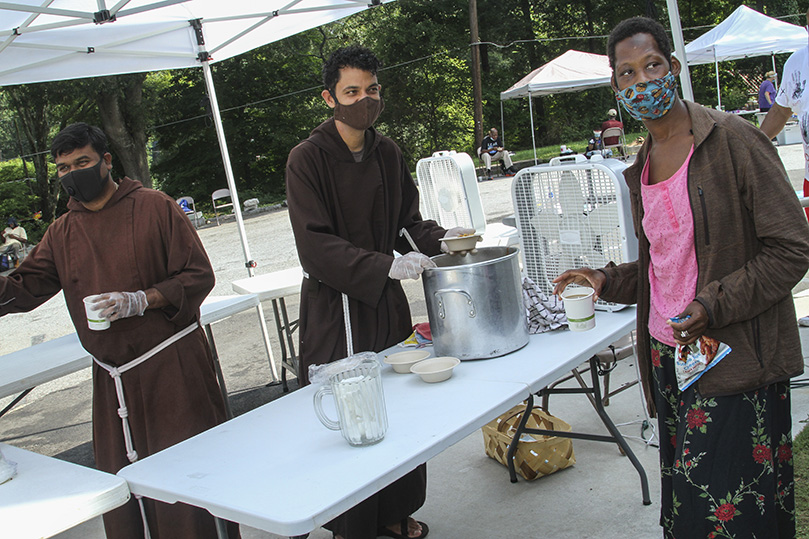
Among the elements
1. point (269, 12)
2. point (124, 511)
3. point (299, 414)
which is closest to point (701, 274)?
point (299, 414)

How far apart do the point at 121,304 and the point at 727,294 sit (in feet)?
6.33

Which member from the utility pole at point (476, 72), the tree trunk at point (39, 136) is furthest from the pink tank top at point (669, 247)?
the tree trunk at point (39, 136)

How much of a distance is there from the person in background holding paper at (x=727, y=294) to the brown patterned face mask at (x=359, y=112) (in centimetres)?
99

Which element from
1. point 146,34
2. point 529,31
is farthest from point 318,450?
point 529,31

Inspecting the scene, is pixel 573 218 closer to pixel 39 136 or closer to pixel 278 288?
pixel 278 288

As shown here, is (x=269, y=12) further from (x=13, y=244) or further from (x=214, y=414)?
(x=13, y=244)

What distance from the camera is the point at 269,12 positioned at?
17.6 feet

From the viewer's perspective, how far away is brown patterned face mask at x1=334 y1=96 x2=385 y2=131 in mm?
2547

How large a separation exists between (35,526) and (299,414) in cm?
78

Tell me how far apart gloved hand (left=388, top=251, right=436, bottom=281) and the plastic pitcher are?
1.57 feet

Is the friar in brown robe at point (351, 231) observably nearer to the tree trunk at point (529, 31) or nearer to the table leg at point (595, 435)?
the table leg at point (595, 435)

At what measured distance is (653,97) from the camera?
188 centimetres

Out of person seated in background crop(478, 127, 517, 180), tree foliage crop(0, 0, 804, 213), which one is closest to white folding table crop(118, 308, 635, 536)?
person seated in background crop(478, 127, 517, 180)

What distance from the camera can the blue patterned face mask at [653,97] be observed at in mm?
1873
